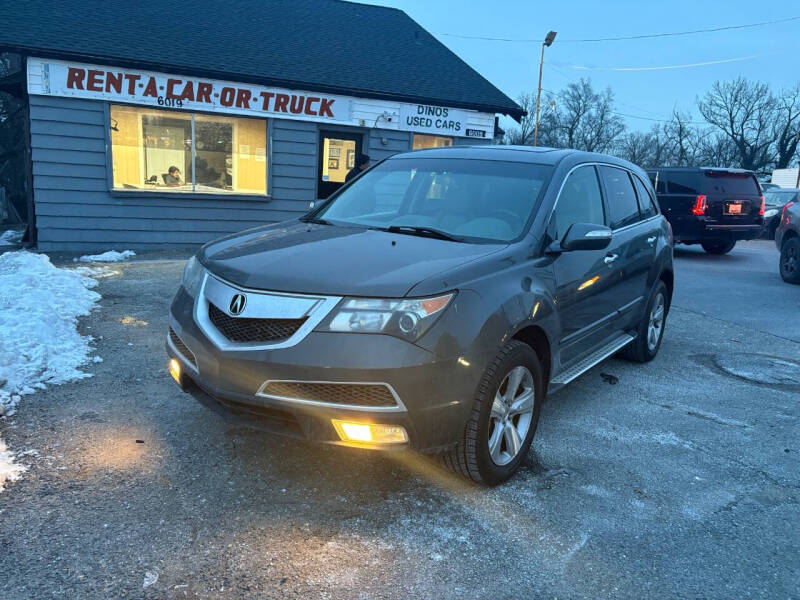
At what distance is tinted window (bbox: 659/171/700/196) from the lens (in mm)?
13391

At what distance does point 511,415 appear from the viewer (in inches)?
132

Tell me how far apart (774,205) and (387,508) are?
67.8ft

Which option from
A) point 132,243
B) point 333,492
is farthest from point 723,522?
point 132,243

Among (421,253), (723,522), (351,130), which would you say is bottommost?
(723,522)

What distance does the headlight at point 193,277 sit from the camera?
334 centimetres

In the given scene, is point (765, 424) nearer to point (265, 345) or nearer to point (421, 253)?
point (421, 253)

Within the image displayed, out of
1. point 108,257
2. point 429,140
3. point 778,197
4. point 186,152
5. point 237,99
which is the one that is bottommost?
point 108,257

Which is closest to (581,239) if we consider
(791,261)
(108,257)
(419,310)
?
(419,310)

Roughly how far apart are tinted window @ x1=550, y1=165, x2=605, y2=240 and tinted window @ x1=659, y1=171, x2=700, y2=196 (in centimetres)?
1011

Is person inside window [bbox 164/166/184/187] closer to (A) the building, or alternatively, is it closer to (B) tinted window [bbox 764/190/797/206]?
(A) the building

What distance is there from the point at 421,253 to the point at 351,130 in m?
10.0

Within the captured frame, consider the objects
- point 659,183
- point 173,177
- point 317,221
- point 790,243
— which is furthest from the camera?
point 659,183

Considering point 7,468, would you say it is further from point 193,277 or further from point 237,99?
point 237,99

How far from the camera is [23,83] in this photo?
33.9 ft
